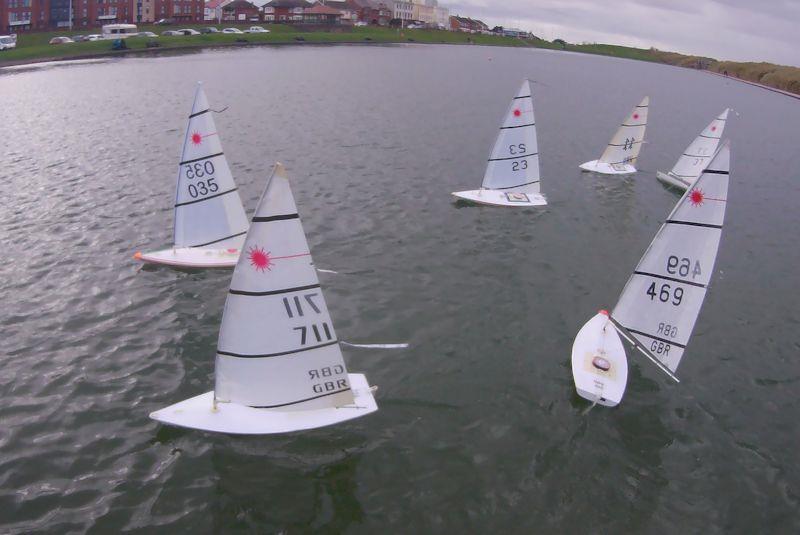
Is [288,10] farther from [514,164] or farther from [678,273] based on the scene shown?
[678,273]

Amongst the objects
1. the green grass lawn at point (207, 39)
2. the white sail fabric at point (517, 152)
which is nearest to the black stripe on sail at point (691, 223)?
the white sail fabric at point (517, 152)

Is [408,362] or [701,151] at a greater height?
[701,151]

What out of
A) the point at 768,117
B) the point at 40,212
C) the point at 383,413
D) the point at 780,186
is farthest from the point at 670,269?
the point at 768,117

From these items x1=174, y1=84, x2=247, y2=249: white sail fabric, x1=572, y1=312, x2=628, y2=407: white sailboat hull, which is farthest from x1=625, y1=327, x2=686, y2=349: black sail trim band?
x1=174, y1=84, x2=247, y2=249: white sail fabric

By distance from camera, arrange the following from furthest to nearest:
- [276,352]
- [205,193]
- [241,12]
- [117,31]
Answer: [241,12], [117,31], [205,193], [276,352]

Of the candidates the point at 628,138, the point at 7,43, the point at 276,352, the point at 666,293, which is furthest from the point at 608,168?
the point at 7,43

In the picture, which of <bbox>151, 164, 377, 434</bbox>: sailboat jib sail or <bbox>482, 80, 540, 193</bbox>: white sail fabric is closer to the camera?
<bbox>151, 164, 377, 434</bbox>: sailboat jib sail

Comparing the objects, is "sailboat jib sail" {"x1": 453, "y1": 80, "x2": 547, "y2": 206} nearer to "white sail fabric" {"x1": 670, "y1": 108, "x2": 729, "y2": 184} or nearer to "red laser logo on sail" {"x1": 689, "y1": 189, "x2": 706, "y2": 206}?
"white sail fabric" {"x1": 670, "y1": 108, "x2": 729, "y2": 184}
